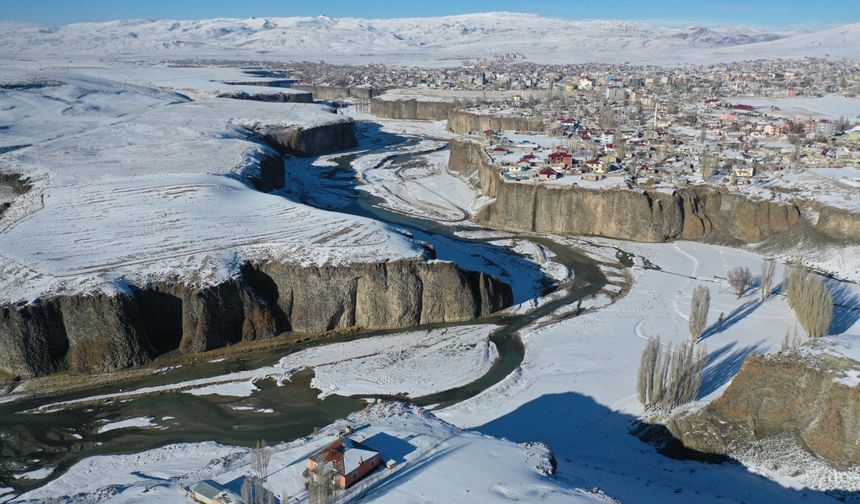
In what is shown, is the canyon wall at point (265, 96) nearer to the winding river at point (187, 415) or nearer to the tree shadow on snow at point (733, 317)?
the winding river at point (187, 415)

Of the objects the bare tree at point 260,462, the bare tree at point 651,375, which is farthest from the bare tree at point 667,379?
the bare tree at point 260,462

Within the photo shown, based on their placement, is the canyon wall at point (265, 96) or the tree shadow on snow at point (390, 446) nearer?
the tree shadow on snow at point (390, 446)

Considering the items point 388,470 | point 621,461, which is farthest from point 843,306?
point 388,470

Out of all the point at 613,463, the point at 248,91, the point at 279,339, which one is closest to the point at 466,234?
the point at 279,339

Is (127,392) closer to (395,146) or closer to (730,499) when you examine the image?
(730,499)

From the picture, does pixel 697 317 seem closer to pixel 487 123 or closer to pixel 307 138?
pixel 307 138

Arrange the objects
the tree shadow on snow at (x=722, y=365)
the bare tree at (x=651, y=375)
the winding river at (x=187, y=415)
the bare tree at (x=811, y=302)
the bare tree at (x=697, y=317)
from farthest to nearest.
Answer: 1. the bare tree at (x=697, y=317)
2. the bare tree at (x=811, y=302)
3. the tree shadow on snow at (x=722, y=365)
4. the bare tree at (x=651, y=375)
5. the winding river at (x=187, y=415)

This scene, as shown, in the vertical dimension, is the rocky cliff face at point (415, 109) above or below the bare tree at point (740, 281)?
above
